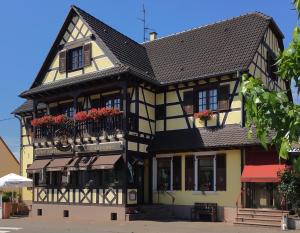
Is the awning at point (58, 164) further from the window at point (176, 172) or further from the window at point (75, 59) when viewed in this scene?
the window at point (176, 172)

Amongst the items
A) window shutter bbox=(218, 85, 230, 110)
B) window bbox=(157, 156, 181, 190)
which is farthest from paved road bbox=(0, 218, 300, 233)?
window shutter bbox=(218, 85, 230, 110)

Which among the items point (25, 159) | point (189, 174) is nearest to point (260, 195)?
point (189, 174)

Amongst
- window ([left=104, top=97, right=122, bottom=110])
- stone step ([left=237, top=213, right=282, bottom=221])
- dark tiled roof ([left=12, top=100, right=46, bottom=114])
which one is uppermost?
dark tiled roof ([left=12, top=100, right=46, bottom=114])

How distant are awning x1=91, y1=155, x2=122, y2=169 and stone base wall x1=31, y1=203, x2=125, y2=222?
202 centimetres

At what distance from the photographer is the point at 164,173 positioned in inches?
982

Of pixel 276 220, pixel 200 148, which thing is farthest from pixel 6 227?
pixel 276 220

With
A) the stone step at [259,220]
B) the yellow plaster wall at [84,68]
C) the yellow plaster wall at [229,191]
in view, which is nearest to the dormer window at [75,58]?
the yellow plaster wall at [84,68]

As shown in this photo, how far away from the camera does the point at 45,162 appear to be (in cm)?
2652

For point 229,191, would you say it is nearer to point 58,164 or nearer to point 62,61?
point 58,164

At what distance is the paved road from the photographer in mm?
18422

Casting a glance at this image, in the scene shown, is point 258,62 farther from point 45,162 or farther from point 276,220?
point 45,162

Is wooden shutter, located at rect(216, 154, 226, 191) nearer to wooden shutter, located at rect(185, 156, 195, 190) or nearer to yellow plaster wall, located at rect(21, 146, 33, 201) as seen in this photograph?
wooden shutter, located at rect(185, 156, 195, 190)

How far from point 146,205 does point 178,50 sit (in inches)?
359

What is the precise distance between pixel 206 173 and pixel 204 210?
181cm
